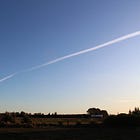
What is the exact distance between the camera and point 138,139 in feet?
110

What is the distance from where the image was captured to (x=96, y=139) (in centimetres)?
3256

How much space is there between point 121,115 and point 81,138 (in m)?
25.4

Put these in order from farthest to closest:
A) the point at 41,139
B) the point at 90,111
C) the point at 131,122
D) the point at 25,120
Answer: the point at 90,111, the point at 25,120, the point at 131,122, the point at 41,139

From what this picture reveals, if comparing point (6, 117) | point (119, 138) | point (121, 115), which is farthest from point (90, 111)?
point (119, 138)

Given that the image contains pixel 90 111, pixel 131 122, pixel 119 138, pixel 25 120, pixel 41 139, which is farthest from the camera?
pixel 90 111

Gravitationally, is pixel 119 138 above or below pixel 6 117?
below

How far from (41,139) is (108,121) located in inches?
1091

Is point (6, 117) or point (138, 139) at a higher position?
point (6, 117)

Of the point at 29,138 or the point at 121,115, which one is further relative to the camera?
the point at 121,115

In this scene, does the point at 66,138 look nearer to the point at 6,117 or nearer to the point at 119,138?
the point at 119,138

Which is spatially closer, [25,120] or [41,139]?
[41,139]

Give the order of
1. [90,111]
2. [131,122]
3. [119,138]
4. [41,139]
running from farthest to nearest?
[90,111], [131,122], [119,138], [41,139]

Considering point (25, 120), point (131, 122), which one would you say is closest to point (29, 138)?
point (131, 122)

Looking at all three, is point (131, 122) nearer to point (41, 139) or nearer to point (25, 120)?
point (25, 120)
